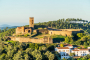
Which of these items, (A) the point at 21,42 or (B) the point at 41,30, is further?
(B) the point at 41,30

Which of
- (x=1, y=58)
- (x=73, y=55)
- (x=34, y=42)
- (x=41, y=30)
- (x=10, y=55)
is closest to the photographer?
(x=1, y=58)

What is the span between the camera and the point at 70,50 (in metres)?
25.9

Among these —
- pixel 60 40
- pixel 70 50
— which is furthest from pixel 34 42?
pixel 70 50

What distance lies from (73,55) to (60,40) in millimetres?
5778

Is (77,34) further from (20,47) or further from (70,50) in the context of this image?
(20,47)

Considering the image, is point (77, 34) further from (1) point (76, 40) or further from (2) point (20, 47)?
(2) point (20, 47)

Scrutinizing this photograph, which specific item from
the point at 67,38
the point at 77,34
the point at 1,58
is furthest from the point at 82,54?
the point at 1,58

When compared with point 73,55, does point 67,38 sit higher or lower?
higher

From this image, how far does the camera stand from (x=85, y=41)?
30797 millimetres

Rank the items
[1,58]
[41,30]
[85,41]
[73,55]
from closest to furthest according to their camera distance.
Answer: [1,58] → [73,55] → [85,41] → [41,30]

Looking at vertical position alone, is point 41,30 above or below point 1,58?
above

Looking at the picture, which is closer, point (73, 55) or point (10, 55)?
point (10, 55)

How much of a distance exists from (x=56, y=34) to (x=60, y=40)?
2542 mm

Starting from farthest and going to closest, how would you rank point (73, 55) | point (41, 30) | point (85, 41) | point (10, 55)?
point (41, 30)
point (85, 41)
point (73, 55)
point (10, 55)
